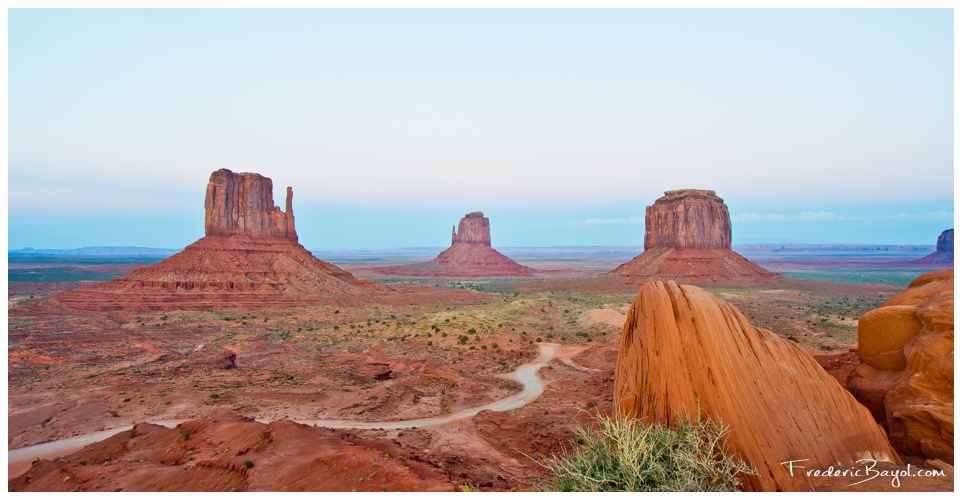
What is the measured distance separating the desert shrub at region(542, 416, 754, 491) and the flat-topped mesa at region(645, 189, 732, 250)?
99537 millimetres

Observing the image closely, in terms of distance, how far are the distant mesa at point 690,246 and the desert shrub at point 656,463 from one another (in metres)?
85.1

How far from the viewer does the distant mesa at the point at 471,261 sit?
152 meters

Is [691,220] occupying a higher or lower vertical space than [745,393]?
higher

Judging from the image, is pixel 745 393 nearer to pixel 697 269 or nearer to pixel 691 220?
pixel 697 269

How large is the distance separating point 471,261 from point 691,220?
255ft

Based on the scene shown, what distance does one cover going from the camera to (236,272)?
6994 centimetres

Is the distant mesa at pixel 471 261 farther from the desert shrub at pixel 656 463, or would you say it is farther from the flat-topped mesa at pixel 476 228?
the desert shrub at pixel 656 463

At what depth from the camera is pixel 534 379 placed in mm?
28016

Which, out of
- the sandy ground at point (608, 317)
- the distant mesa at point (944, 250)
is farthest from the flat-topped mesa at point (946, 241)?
the sandy ground at point (608, 317)

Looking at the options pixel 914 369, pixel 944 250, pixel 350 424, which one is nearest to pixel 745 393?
pixel 914 369

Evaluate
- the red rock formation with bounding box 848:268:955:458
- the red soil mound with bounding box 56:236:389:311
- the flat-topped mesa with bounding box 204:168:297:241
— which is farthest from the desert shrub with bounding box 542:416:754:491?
the flat-topped mesa with bounding box 204:168:297:241

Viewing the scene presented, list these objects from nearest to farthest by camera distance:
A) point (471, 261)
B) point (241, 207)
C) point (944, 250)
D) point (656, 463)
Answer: point (656, 463) → point (241, 207) → point (944, 250) → point (471, 261)

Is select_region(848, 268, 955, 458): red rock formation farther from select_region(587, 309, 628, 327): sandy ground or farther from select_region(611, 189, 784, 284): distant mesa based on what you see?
select_region(611, 189, 784, 284): distant mesa

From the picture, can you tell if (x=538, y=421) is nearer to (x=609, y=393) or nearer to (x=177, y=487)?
(x=609, y=393)
